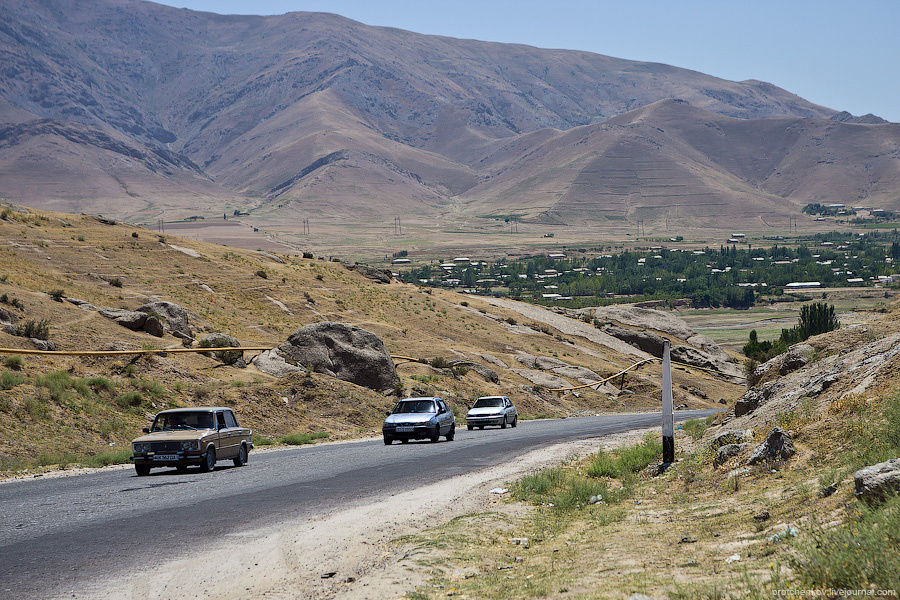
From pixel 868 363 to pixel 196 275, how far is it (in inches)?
2133

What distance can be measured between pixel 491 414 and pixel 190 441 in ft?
62.9

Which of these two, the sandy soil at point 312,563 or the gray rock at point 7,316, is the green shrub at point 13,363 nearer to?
the gray rock at point 7,316

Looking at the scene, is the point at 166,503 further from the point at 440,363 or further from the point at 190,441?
the point at 440,363

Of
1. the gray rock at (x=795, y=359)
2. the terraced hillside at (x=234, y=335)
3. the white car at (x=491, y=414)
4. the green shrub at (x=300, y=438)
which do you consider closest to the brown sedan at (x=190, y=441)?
the terraced hillside at (x=234, y=335)

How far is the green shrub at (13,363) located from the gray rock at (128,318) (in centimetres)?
1156

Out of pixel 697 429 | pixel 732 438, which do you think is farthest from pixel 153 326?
pixel 732 438

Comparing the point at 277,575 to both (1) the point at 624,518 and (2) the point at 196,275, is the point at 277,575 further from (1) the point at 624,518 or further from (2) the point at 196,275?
(2) the point at 196,275

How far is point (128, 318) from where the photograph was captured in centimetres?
4028

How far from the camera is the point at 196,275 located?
63344 mm

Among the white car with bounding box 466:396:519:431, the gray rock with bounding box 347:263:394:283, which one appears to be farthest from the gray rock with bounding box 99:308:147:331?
the gray rock with bounding box 347:263:394:283

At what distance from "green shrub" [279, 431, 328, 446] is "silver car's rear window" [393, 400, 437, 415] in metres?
3.49

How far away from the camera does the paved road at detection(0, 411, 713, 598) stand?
10695mm

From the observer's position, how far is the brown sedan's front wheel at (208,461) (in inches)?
799

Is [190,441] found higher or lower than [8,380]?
lower
